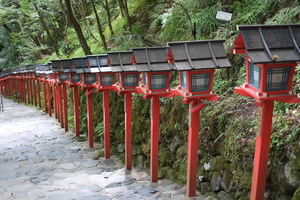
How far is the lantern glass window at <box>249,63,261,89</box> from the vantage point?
3282 millimetres

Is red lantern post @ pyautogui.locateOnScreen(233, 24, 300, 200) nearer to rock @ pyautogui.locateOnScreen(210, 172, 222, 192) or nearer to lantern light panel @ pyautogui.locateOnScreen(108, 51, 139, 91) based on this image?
rock @ pyautogui.locateOnScreen(210, 172, 222, 192)

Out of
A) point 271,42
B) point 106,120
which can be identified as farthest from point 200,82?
point 106,120

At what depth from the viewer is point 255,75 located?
3381 mm

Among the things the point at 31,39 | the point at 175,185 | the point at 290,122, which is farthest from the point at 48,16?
the point at 290,122

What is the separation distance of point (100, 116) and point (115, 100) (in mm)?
1384

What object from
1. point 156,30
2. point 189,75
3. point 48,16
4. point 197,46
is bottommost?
point 189,75

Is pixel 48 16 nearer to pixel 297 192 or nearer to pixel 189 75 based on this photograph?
pixel 189 75

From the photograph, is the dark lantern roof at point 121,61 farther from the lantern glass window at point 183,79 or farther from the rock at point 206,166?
the rock at point 206,166

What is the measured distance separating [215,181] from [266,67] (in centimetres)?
251

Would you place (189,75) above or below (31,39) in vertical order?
below

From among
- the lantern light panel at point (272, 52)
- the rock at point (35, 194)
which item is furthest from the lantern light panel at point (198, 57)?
the rock at point (35, 194)

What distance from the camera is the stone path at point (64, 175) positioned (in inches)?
218

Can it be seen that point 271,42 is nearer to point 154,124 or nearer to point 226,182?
point 226,182

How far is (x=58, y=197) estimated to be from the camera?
18.0ft
